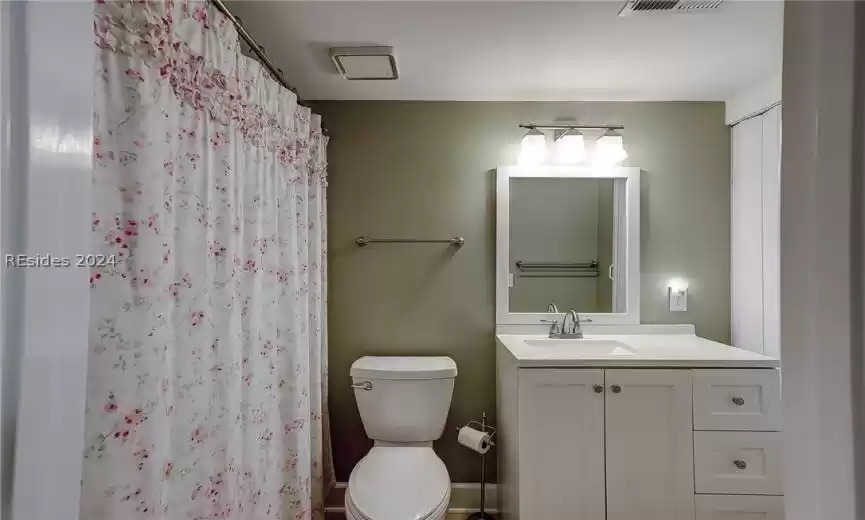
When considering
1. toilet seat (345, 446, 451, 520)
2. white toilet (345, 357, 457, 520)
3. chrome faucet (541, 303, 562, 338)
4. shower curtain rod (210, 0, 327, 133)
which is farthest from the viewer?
chrome faucet (541, 303, 562, 338)

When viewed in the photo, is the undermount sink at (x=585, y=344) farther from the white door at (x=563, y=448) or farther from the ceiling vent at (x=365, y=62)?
the ceiling vent at (x=365, y=62)

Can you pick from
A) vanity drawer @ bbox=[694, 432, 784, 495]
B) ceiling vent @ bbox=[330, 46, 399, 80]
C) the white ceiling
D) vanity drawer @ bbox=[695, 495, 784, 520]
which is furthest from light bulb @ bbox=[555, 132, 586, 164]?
vanity drawer @ bbox=[695, 495, 784, 520]

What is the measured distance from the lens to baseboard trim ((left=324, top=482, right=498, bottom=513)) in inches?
92.0

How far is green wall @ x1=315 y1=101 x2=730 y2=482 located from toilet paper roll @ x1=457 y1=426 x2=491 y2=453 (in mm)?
223

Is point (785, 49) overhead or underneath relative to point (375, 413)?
overhead

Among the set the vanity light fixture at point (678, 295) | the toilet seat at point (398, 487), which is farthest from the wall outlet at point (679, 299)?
the toilet seat at point (398, 487)

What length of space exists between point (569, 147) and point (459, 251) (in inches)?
30.2

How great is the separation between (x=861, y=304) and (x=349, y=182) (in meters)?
2.24

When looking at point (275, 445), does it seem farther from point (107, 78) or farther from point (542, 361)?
point (107, 78)

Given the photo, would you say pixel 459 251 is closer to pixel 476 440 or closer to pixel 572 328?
pixel 572 328

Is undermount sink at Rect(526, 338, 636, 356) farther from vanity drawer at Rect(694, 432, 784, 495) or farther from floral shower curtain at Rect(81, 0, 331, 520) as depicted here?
floral shower curtain at Rect(81, 0, 331, 520)

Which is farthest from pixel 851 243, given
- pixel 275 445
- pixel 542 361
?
pixel 275 445

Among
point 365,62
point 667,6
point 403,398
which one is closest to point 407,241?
point 403,398

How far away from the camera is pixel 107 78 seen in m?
0.83
